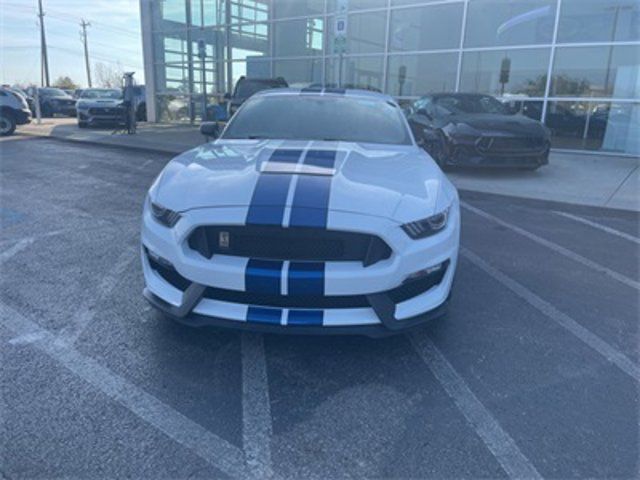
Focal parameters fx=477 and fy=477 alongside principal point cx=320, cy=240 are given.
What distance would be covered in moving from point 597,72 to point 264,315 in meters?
12.1

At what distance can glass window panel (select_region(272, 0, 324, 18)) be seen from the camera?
16.1 m

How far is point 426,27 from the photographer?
543 inches

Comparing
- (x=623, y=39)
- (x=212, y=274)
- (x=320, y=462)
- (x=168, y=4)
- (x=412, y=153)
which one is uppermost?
(x=168, y=4)

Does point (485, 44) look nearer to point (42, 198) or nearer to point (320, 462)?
point (42, 198)

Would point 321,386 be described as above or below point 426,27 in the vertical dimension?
below

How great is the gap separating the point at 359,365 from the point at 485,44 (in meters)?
12.5

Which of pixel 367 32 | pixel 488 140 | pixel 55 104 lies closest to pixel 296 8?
pixel 367 32

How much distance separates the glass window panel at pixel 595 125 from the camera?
36.9 feet

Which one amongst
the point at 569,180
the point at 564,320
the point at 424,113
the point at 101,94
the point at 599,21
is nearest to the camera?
the point at 564,320

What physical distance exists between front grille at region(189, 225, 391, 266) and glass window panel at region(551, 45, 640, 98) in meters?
11.5

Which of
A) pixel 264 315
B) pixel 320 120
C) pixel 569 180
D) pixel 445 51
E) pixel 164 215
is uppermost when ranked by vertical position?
pixel 445 51

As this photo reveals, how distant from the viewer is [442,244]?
8.75 ft

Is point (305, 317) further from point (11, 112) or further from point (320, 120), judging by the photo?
point (11, 112)

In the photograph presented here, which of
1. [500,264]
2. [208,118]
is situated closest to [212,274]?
[500,264]
